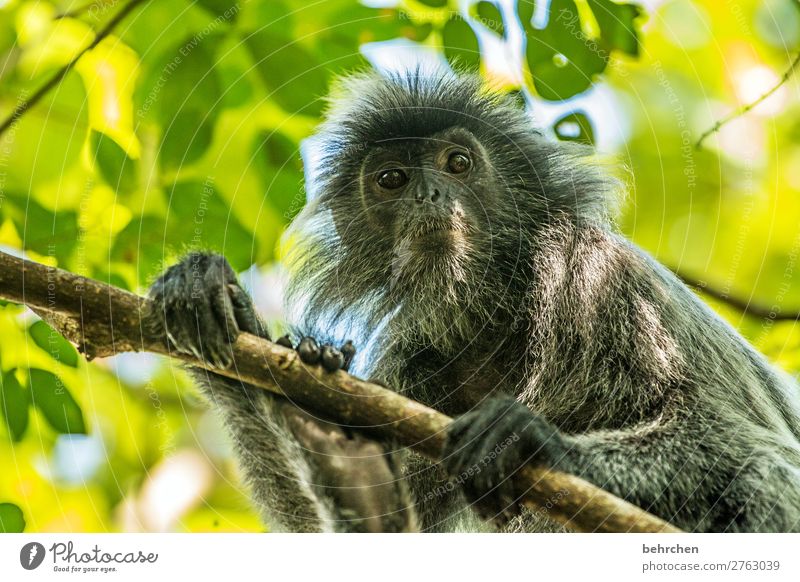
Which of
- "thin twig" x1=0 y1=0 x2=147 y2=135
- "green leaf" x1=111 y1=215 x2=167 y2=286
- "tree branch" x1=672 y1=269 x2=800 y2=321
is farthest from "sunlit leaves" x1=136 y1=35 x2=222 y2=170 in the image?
"tree branch" x1=672 y1=269 x2=800 y2=321

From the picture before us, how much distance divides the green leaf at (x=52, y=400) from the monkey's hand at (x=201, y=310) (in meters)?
0.55

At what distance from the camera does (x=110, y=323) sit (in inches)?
122

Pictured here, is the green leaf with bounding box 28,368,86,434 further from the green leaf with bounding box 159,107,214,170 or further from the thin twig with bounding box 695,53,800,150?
the thin twig with bounding box 695,53,800,150

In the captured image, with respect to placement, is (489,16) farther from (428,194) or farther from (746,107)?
(746,107)

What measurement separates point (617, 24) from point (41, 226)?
8.31 feet

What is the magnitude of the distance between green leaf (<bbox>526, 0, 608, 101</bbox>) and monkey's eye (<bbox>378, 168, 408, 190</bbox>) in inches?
37.8

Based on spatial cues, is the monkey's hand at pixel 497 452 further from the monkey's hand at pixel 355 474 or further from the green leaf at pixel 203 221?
the green leaf at pixel 203 221

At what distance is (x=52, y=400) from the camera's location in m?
3.59

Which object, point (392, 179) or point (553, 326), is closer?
point (553, 326)

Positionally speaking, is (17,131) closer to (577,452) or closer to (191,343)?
(191,343)

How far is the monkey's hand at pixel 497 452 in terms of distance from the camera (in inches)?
128

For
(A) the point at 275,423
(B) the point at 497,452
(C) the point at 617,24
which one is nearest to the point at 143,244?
(A) the point at 275,423

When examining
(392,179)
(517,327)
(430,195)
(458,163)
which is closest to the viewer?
(430,195)
